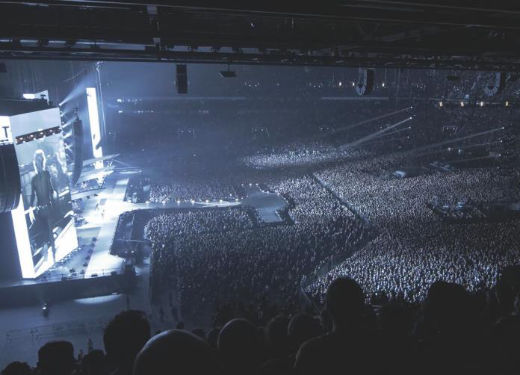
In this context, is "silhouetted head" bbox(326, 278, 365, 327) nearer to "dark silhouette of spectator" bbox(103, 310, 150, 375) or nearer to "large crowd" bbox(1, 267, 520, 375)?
"large crowd" bbox(1, 267, 520, 375)

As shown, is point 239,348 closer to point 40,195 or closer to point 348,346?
point 348,346

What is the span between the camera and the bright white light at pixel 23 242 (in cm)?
1222

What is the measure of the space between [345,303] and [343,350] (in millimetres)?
301

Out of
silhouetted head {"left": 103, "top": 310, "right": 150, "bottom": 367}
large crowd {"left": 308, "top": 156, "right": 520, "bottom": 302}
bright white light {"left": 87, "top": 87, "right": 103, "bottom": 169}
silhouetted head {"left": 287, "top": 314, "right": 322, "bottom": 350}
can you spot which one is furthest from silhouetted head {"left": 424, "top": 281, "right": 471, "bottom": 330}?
bright white light {"left": 87, "top": 87, "right": 103, "bottom": 169}

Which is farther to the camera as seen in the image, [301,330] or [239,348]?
[301,330]

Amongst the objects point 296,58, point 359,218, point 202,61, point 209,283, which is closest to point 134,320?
point 202,61

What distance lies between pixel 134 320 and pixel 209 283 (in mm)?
9039

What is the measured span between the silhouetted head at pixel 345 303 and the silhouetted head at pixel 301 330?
3.28ft

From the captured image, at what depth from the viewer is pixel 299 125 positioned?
4188 cm

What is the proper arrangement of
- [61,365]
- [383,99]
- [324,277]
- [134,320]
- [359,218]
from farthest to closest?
[383,99] → [359,218] → [324,277] → [61,365] → [134,320]

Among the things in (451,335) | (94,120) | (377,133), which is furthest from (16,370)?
(377,133)

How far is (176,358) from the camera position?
1.13m

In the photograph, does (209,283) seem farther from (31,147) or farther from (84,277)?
(31,147)

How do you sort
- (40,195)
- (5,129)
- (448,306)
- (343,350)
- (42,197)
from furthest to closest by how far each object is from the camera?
(42,197)
(40,195)
(5,129)
(448,306)
(343,350)
